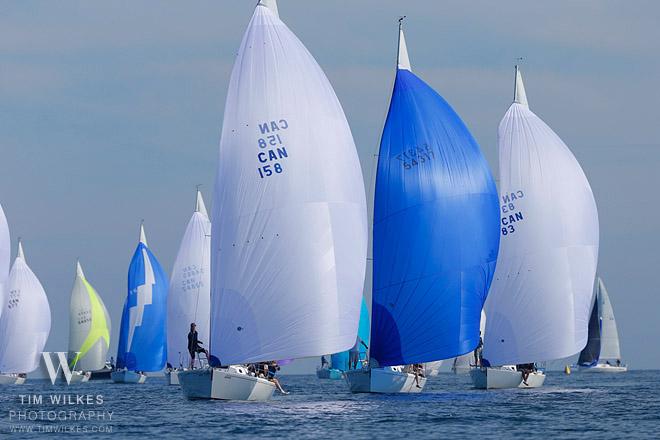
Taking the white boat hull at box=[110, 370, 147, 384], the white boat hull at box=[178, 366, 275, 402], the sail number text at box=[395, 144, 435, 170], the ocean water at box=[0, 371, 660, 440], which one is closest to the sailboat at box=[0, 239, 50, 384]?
the white boat hull at box=[110, 370, 147, 384]

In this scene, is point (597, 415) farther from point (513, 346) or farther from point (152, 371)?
point (152, 371)

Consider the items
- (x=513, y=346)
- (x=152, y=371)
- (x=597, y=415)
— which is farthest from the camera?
(x=152, y=371)

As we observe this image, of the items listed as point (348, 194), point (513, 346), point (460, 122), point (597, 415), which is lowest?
point (597, 415)

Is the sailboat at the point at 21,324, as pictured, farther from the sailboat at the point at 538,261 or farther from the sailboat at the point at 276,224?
the sailboat at the point at 276,224

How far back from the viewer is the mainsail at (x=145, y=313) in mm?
71312

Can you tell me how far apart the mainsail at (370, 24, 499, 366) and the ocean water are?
208 cm

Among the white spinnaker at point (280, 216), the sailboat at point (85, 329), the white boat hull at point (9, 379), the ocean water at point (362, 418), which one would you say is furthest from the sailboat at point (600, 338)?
the white spinnaker at point (280, 216)

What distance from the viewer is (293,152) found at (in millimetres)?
38375

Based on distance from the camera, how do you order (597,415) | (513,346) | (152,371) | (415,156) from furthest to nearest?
(152,371) < (513,346) < (415,156) < (597,415)

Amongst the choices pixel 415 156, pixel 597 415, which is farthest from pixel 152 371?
pixel 597 415

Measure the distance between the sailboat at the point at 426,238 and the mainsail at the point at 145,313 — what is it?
30067mm

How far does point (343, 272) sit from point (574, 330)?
14246mm

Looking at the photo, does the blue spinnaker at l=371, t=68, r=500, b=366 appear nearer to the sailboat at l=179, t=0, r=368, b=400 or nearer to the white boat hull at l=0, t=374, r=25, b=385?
the sailboat at l=179, t=0, r=368, b=400

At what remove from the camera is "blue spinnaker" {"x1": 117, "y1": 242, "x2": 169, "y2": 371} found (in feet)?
234
